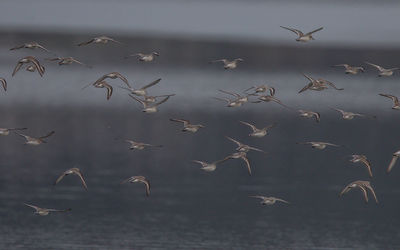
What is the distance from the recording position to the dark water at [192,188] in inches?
1448

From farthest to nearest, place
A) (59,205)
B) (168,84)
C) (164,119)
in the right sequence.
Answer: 1. (168,84)
2. (164,119)
3. (59,205)

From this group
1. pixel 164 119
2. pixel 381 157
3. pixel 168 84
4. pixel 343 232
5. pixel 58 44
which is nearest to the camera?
pixel 343 232

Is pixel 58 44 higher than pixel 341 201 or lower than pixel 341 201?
lower

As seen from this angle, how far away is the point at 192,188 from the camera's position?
45625mm

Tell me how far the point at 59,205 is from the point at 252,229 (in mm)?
7182

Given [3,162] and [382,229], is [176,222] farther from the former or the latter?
[3,162]

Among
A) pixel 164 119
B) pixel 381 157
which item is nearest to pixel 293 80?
pixel 164 119

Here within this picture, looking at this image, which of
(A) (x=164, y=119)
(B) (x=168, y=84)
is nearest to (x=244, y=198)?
(A) (x=164, y=119)

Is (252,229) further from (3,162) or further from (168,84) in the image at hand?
(168,84)

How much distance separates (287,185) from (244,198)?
3.89 metres

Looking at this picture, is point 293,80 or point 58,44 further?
point 58,44

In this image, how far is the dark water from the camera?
36.8m

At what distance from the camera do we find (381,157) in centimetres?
5556

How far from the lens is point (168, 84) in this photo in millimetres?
91500
